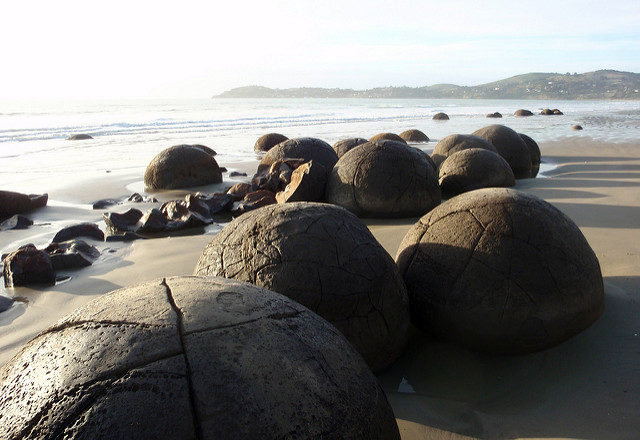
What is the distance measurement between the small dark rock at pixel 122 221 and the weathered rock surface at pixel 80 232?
40 centimetres

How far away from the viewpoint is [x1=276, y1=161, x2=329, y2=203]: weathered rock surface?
8183 millimetres

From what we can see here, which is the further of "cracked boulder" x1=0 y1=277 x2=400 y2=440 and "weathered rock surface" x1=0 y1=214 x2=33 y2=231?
"weathered rock surface" x1=0 y1=214 x2=33 y2=231

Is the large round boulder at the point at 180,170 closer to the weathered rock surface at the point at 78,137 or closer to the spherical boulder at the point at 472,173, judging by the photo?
the spherical boulder at the point at 472,173

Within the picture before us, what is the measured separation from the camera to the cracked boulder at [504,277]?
3.53m

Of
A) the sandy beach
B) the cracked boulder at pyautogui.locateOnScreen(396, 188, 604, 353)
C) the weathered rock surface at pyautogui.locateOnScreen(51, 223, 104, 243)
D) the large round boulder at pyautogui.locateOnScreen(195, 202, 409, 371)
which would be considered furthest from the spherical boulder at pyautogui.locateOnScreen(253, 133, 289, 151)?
the large round boulder at pyautogui.locateOnScreen(195, 202, 409, 371)

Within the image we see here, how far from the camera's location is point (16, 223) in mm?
8148

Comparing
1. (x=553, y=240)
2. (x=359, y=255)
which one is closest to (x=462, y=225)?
(x=553, y=240)

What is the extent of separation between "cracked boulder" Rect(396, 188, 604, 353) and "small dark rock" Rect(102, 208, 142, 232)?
17.1 ft

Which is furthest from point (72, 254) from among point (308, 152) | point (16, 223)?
point (308, 152)

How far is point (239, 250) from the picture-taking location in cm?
338

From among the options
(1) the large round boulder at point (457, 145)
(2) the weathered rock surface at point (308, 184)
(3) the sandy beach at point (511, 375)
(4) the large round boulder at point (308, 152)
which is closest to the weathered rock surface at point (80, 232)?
(3) the sandy beach at point (511, 375)

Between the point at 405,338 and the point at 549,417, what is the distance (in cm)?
97

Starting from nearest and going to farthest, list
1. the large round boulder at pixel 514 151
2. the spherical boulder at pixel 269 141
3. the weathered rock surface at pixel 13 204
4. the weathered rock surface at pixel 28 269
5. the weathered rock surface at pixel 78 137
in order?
the weathered rock surface at pixel 28 269
the weathered rock surface at pixel 13 204
the large round boulder at pixel 514 151
the spherical boulder at pixel 269 141
the weathered rock surface at pixel 78 137

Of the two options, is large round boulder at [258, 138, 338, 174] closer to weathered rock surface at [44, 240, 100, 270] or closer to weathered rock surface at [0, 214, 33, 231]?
weathered rock surface at [0, 214, 33, 231]
